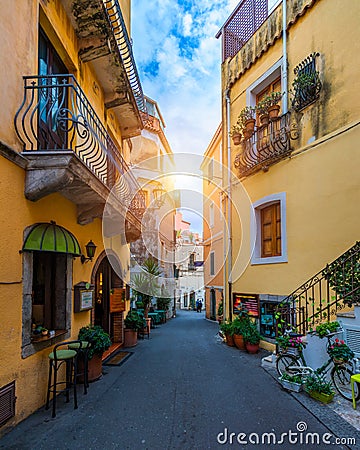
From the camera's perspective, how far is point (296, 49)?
363 inches

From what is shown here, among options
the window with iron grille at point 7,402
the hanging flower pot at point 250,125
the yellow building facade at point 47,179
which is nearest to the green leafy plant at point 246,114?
the hanging flower pot at point 250,125

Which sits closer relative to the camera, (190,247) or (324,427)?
(324,427)

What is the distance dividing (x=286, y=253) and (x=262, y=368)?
3.04 metres

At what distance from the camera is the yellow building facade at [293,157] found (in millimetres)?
7531

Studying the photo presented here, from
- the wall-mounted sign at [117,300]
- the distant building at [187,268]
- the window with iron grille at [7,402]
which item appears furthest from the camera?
the distant building at [187,268]

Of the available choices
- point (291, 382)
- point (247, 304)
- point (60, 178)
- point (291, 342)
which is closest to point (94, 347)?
point (60, 178)

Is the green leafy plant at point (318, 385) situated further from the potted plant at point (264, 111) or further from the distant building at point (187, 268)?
the distant building at point (187, 268)

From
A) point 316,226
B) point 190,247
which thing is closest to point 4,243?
point 316,226

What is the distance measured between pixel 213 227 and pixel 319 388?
51.4ft

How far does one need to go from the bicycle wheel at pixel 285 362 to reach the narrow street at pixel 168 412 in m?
0.34

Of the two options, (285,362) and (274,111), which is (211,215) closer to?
(274,111)

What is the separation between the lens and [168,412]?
5.14 meters

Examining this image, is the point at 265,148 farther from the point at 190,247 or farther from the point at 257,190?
the point at 190,247

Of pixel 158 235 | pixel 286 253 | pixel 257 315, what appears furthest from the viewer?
pixel 158 235
